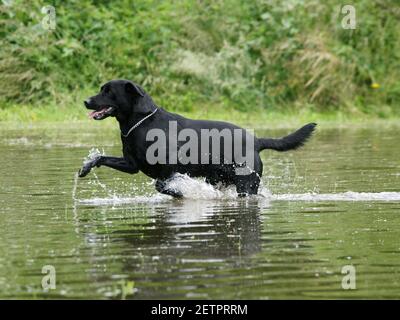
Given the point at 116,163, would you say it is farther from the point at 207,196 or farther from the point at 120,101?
the point at 207,196

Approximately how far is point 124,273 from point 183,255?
629mm

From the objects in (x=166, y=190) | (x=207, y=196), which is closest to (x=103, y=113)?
(x=166, y=190)

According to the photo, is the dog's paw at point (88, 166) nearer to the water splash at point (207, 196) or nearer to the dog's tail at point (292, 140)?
the water splash at point (207, 196)

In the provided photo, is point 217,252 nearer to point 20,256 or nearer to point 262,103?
point 20,256

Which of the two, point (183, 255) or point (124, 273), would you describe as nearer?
point (124, 273)

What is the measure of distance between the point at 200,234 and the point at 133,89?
2.55 metres

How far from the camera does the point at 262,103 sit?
2066 centimetres

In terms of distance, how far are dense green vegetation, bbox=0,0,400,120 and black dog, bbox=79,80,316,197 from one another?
9959 millimetres

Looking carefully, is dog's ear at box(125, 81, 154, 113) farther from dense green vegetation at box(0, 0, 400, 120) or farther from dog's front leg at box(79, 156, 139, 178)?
dense green vegetation at box(0, 0, 400, 120)

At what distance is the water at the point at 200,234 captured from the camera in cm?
532

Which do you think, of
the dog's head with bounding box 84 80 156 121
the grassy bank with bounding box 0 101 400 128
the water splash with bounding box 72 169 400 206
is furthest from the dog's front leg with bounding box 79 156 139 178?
the grassy bank with bounding box 0 101 400 128

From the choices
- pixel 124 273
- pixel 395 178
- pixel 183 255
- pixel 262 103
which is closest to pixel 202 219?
pixel 183 255

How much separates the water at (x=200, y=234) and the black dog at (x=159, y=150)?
0.19 m

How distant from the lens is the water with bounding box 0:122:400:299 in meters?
5.32
